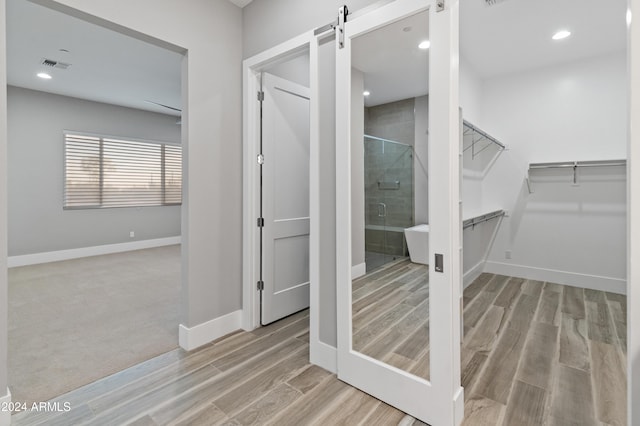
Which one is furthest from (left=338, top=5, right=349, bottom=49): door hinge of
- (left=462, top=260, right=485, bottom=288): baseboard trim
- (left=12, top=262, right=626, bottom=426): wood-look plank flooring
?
(left=462, top=260, right=485, bottom=288): baseboard trim

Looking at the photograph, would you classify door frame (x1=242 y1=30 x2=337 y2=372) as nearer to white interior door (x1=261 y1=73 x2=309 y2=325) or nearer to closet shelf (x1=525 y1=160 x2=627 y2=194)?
white interior door (x1=261 y1=73 x2=309 y2=325)

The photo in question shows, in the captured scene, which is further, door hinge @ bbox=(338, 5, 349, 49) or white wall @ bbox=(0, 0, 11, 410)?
door hinge @ bbox=(338, 5, 349, 49)

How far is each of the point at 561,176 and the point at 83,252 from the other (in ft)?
25.7

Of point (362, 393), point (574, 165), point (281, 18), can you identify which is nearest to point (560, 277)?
point (574, 165)

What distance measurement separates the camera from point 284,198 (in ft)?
9.61

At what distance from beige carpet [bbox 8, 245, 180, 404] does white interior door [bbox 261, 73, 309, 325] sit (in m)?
0.98

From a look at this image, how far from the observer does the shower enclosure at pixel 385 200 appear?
76.2 inches

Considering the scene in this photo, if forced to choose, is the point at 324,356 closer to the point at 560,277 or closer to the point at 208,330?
the point at 208,330

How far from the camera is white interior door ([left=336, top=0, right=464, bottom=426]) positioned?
5.09ft

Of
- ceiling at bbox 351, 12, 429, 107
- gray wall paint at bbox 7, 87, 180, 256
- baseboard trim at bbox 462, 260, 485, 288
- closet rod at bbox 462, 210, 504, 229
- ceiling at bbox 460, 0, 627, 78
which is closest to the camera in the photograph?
ceiling at bbox 351, 12, 429, 107

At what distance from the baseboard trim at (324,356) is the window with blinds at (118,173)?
5739 mm

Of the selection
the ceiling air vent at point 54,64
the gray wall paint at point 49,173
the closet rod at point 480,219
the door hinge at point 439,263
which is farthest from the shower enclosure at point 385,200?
the gray wall paint at point 49,173

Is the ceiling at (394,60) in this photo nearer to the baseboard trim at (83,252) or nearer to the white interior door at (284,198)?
the white interior door at (284,198)

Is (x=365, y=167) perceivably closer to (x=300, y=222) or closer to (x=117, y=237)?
(x=300, y=222)
